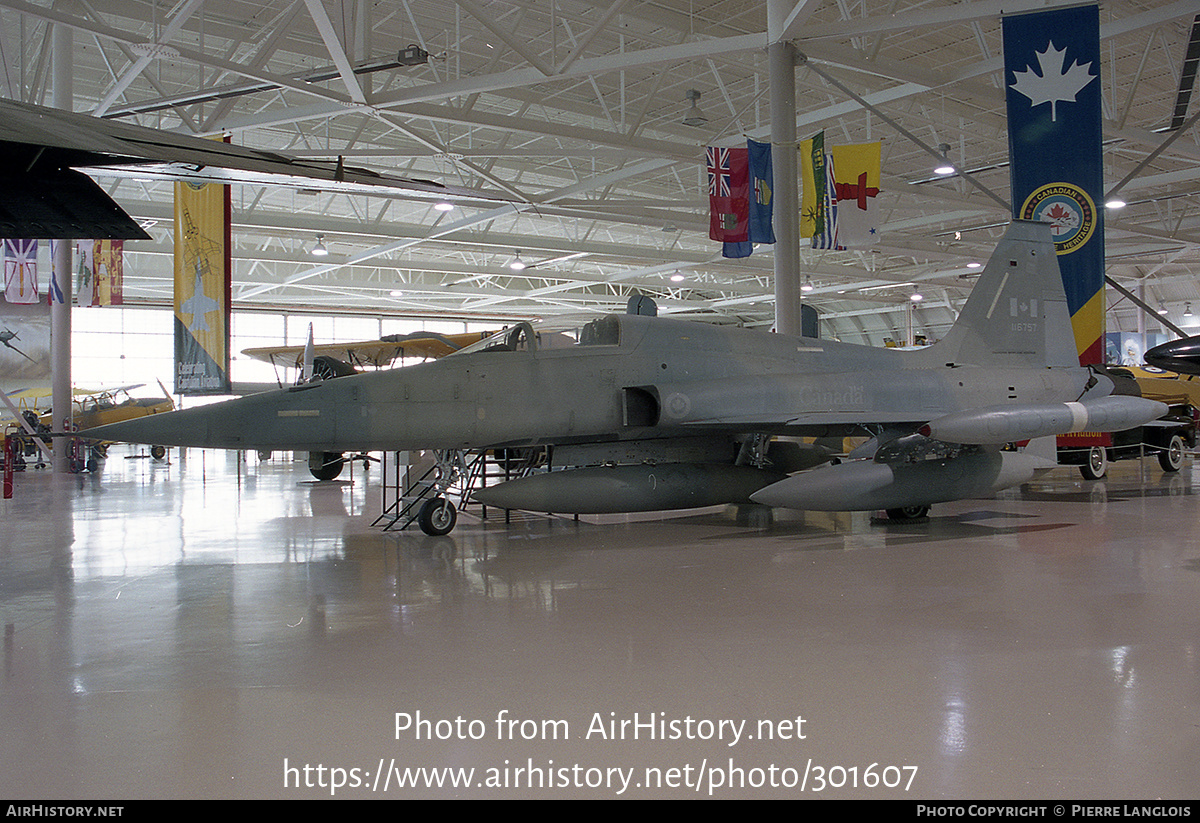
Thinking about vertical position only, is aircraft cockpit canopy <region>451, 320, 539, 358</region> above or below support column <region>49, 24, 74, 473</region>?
below

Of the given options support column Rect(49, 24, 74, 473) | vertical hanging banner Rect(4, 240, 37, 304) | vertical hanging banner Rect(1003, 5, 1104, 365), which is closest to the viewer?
vertical hanging banner Rect(1003, 5, 1104, 365)

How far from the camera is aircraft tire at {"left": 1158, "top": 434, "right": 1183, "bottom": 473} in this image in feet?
51.2

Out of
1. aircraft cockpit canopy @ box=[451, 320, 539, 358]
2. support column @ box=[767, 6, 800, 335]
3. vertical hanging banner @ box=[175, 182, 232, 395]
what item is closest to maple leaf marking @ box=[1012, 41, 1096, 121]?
support column @ box=[767, 6, 800, 335]

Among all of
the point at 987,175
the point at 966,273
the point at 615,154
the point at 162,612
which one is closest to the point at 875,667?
the point at 162,612

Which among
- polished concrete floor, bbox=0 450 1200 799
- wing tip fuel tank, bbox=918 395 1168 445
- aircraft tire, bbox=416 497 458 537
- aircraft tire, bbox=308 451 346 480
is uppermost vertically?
wing tip fuel tank, bbox=918 395 1168 445

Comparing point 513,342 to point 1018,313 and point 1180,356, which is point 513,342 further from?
point 1180,356

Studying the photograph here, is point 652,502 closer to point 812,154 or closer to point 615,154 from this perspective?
point 812,154

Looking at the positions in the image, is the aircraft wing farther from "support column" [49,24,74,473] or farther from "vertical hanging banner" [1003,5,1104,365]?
"support column" [49,24,74,473]

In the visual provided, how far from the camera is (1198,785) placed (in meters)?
2.77

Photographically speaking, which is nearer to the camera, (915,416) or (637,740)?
(637,740)

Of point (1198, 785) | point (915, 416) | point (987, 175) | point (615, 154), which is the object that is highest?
point (987, 175)

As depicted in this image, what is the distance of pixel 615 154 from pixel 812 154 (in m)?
6.64

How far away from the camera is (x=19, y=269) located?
20297 millimetres

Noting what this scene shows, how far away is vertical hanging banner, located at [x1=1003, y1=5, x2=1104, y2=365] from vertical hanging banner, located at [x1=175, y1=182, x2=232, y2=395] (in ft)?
47.2
